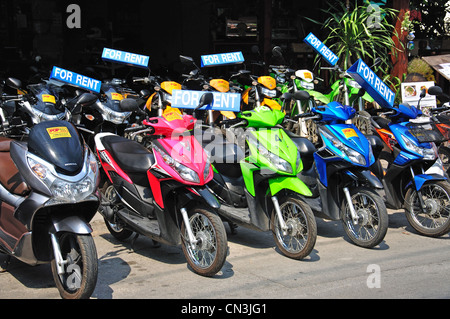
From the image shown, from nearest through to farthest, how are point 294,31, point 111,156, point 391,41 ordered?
1. point 111,156
2. point 391,41
3. point 294,31

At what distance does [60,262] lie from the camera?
4.00 metres

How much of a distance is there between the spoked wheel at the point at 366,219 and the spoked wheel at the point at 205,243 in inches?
60.8

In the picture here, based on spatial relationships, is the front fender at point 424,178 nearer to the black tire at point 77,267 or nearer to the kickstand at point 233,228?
the kickstand at point 233,228

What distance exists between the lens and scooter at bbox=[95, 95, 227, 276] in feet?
15.3

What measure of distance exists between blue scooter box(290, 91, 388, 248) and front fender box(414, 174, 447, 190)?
498 millimetres

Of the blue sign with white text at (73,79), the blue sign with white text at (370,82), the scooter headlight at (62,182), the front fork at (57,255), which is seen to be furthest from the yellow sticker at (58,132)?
the blue sign with white text at (370,82)

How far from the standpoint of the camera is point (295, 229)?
16.8ft

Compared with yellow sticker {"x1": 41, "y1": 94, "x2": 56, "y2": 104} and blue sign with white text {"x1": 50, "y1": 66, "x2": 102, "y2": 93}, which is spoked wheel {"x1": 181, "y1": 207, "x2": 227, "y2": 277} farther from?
yellow sticker {"x1": 41, "y1": 94, "x2": 56, "y2": 104}

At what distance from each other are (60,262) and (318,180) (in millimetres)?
2758

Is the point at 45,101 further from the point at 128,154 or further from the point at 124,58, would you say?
the point at 128,154

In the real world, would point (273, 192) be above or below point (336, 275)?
above

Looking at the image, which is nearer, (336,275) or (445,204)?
(336,275)
